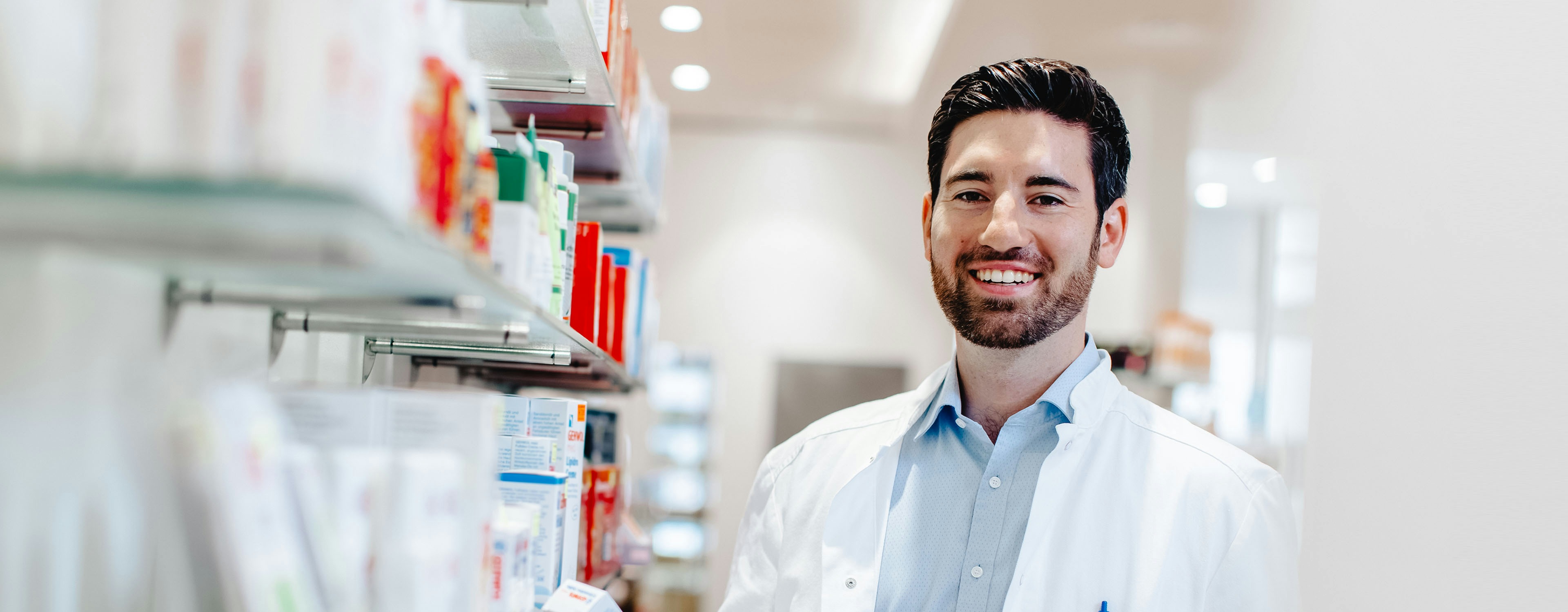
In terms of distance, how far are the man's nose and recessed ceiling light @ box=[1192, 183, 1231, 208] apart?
286 cm

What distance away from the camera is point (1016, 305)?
5.96ft

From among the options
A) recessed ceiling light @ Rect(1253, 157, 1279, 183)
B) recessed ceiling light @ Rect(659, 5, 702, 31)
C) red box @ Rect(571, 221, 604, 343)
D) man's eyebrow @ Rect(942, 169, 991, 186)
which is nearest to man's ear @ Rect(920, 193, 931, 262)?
man's eyebrow @ Rect(942, 169, 991, 186)

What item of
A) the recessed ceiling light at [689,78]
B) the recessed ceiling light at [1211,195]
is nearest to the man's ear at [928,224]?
the recessed ceiling light at [1211,195]

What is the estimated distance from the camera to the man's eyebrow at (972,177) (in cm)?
187

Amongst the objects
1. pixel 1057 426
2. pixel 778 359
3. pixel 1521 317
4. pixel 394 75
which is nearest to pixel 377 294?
pixel 394 75

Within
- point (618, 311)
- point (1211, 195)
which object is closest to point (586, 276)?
point (618, 311)

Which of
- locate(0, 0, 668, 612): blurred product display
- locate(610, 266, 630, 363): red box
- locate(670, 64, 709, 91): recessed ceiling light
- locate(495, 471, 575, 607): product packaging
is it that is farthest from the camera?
locate(670, 64, 709, 91): recessed ceiling light

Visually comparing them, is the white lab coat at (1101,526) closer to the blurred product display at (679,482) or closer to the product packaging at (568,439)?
the product packaging at (568,439)

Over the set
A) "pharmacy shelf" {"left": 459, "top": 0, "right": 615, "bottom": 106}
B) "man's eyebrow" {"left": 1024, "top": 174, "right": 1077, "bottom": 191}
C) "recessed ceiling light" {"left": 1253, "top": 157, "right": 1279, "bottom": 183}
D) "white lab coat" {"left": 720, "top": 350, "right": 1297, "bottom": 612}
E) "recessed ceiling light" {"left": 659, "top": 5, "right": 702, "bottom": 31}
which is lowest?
"white lab coat" {"left": 720, "top": 350, "right": 1297, "bottom": 612}

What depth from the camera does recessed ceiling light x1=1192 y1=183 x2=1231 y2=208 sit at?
14.5 feet

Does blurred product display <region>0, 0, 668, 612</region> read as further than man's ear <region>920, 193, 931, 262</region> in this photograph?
No

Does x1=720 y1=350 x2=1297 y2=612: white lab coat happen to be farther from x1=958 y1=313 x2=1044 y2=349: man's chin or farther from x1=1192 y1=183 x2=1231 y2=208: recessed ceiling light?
x1=1192 y1=183 x2=1231 y2=208: recessed ceiling light

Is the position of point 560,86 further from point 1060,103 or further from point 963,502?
point 963,502

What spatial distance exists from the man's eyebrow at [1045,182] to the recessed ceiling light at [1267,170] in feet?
6.23
